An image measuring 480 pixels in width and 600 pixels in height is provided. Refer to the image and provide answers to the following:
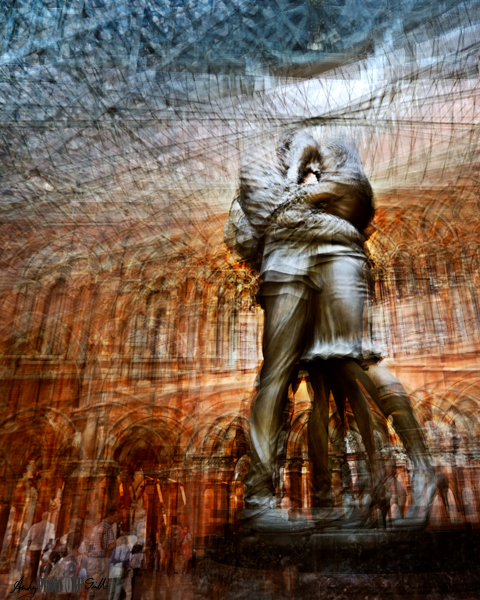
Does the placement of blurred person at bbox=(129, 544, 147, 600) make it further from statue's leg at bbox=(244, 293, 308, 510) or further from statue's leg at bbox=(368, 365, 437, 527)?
statue's leg at bbox=(368, 365, 437, 527)

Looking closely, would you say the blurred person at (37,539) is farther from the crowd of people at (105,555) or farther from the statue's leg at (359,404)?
the statue's leg at (359,404)

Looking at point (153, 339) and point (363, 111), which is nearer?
point (363, 111)

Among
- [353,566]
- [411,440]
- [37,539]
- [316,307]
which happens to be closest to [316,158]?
[316,307]

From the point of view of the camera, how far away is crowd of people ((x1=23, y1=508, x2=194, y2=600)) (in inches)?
112

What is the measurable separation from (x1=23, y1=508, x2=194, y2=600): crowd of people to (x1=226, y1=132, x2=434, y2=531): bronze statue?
1192mm

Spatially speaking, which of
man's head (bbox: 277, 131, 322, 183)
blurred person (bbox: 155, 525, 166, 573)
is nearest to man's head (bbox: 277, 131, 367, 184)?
man's head (bbox: 277, 131, 322, 183)

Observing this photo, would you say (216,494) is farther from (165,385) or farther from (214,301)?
(214,301)

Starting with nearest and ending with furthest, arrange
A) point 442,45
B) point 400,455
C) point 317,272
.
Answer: point 317,272, point 400,455, point 442,45

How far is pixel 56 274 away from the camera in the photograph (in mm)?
4160

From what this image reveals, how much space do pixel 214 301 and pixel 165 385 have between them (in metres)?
0.74

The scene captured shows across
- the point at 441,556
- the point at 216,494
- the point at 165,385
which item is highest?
the point at 165,385

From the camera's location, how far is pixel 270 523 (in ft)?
6.33

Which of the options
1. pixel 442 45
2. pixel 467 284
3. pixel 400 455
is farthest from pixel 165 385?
pixel 442 45

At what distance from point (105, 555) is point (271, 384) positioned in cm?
173
